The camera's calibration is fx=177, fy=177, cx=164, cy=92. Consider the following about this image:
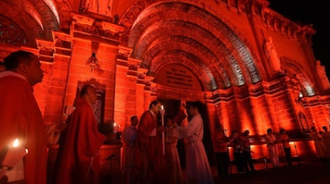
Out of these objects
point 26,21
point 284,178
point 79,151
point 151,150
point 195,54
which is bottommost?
point 284,178

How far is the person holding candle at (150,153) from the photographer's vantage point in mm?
3661

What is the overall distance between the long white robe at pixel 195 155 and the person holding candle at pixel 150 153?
0.50 metres

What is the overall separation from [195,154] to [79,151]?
7.20ft

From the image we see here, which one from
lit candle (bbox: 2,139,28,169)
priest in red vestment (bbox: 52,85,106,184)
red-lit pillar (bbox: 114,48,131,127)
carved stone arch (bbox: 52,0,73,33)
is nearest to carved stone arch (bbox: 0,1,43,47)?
carved stone arch (bbox: 52,0,73,33)

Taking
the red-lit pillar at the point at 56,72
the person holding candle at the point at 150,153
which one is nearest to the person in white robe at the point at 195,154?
the person holding candle at the point at 150,153

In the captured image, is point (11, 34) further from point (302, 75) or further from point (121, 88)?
point (302, 75)

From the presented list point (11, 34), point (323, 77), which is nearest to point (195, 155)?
point (11, 34)

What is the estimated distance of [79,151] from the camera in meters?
A: 2.28

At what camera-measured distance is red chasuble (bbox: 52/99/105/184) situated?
2.21 meters

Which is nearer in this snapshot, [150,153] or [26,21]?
[150,153]

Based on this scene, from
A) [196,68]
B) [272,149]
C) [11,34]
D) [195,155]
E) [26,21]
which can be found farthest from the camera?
[196,68]

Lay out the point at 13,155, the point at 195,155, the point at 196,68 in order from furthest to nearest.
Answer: the point at 196,68 < the point at 195,155 < the point at 13,155

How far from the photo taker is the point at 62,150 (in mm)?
2311

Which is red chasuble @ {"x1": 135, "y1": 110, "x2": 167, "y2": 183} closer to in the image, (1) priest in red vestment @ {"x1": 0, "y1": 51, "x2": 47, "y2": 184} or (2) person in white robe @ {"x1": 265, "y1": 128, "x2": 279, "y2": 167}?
(1) priest in red vestment @ {"x1": 0, "y1": 51, "x2": 47, "y2": 184}
